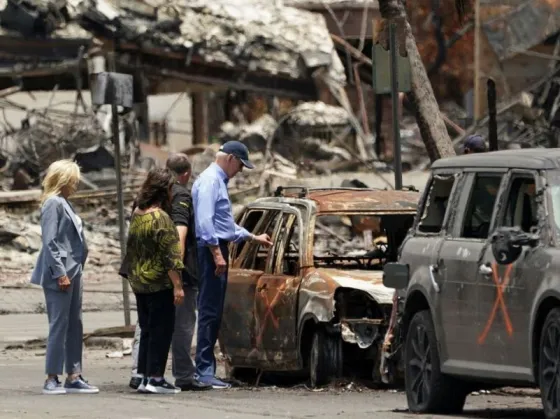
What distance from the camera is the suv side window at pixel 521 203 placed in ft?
37.5

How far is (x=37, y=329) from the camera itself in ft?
69.2

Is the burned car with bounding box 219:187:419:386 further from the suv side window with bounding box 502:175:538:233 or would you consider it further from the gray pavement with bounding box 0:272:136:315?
the gray pavement with bounding box 0:272:136:315

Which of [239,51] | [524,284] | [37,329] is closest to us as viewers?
[524,284]

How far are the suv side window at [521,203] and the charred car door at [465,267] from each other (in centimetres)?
15

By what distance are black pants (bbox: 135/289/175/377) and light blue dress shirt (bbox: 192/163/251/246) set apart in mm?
781

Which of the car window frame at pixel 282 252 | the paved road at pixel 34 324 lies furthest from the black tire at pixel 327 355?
the paved road at pixel 34 324

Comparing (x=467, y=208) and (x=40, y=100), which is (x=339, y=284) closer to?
(x=467, y=208)

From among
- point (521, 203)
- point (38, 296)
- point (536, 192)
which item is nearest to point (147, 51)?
point (38, 296)

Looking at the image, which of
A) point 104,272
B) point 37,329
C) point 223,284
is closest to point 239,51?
point 104,272

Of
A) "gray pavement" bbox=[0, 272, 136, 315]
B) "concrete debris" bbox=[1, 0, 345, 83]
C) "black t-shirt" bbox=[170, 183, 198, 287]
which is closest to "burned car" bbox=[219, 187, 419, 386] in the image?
"black t-shirt" bbox=[170, 183, 198, 287]

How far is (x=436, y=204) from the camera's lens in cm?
1274

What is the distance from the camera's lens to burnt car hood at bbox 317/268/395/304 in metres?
14.1

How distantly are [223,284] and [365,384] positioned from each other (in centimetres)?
144

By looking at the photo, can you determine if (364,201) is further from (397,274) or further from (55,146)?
(55,146)
